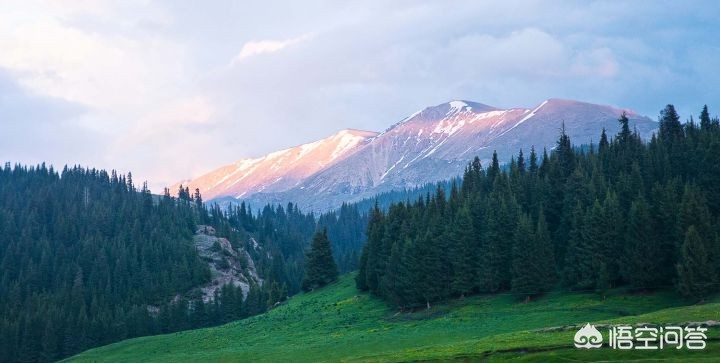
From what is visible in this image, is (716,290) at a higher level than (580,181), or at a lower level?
lower

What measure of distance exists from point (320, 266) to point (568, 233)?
59232mm

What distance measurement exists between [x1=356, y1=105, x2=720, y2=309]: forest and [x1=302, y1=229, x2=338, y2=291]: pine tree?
53.1 ft

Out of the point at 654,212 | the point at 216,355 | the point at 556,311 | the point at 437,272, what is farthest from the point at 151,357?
the point at 654,212

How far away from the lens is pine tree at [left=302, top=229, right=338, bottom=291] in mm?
142850

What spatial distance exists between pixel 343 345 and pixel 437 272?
105 ft

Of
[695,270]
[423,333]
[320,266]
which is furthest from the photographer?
[320,266]

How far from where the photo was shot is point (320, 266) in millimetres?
143500

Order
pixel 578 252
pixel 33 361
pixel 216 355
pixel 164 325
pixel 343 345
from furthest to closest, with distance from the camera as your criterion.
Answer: pixel 164 325
pixel 33 361
pixel 578 252
pixel 216 355
pixel 343 345

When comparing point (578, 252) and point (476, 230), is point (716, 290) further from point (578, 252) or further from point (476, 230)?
point (476, 230)

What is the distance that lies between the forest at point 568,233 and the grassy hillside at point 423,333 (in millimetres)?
2925

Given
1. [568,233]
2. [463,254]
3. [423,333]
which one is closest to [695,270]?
[568,233]

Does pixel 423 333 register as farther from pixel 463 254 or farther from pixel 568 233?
pixel 568 233

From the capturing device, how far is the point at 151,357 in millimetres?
85625

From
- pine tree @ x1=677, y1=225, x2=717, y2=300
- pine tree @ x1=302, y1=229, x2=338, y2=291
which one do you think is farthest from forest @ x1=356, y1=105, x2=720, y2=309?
pine tree @ x1=302, y1=229, x2=338, y2=291
